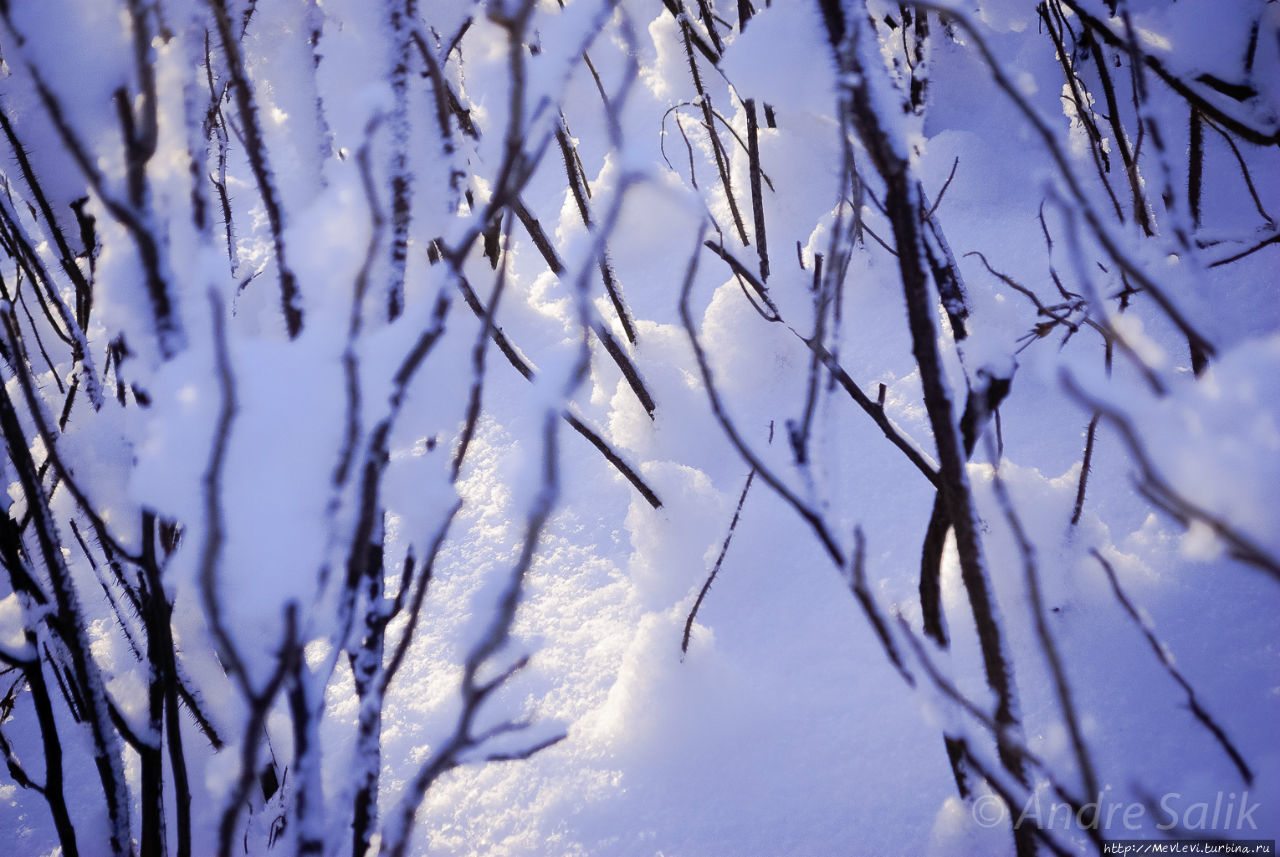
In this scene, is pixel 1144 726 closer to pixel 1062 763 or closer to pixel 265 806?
pixel 1062 763

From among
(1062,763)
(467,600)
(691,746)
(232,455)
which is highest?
(467,600)

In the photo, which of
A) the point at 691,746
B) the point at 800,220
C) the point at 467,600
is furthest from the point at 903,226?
the point at 800,220

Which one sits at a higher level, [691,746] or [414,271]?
[414,271]

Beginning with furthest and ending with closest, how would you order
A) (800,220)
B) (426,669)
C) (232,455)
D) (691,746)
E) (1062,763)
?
(800,220) < (426,669) < (691,746) < (1062,763) < (232,455)

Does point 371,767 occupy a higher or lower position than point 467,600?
lower

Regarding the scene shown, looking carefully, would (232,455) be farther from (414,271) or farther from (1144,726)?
(1144,726)

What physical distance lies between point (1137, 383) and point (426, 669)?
80 cm

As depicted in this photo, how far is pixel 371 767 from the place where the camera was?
0.38 meters

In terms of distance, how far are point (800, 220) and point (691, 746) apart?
0.88m

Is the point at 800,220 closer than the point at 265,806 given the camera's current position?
No

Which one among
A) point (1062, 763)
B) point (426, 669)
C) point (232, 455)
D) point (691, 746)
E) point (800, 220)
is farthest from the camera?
point (800, 220)

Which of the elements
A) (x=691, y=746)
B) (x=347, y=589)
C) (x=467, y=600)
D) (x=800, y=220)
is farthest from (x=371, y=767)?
(x=800, y=220)

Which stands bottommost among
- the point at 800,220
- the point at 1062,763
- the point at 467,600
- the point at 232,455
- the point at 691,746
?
the point at 1062,763

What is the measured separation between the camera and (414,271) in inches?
20.9
